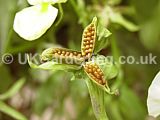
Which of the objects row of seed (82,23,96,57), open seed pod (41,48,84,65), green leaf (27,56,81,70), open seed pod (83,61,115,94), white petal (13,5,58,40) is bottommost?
open seed pod (83,61,115,94)

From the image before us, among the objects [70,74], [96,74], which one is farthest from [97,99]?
[70,74]

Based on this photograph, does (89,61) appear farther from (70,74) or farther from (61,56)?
(70,74)

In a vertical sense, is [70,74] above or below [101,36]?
below

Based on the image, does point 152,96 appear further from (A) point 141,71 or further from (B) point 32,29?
(A) point 141,71

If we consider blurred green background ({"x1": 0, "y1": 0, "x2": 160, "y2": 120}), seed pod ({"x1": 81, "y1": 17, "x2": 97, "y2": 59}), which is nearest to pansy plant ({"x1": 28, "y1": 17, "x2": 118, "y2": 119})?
seed pod ({"x1": 81, "y1": 17, "x2": 97, "y2": 59})

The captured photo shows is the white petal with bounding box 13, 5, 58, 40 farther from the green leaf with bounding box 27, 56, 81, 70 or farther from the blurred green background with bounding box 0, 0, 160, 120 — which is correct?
the blurred green background with bounding box 0, 0, 160, 120

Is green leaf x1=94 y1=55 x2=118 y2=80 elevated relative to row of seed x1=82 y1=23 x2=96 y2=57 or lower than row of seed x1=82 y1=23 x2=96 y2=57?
lower

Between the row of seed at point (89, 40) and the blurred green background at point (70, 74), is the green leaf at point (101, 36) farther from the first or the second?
the blurred green background at point (70, 74)
